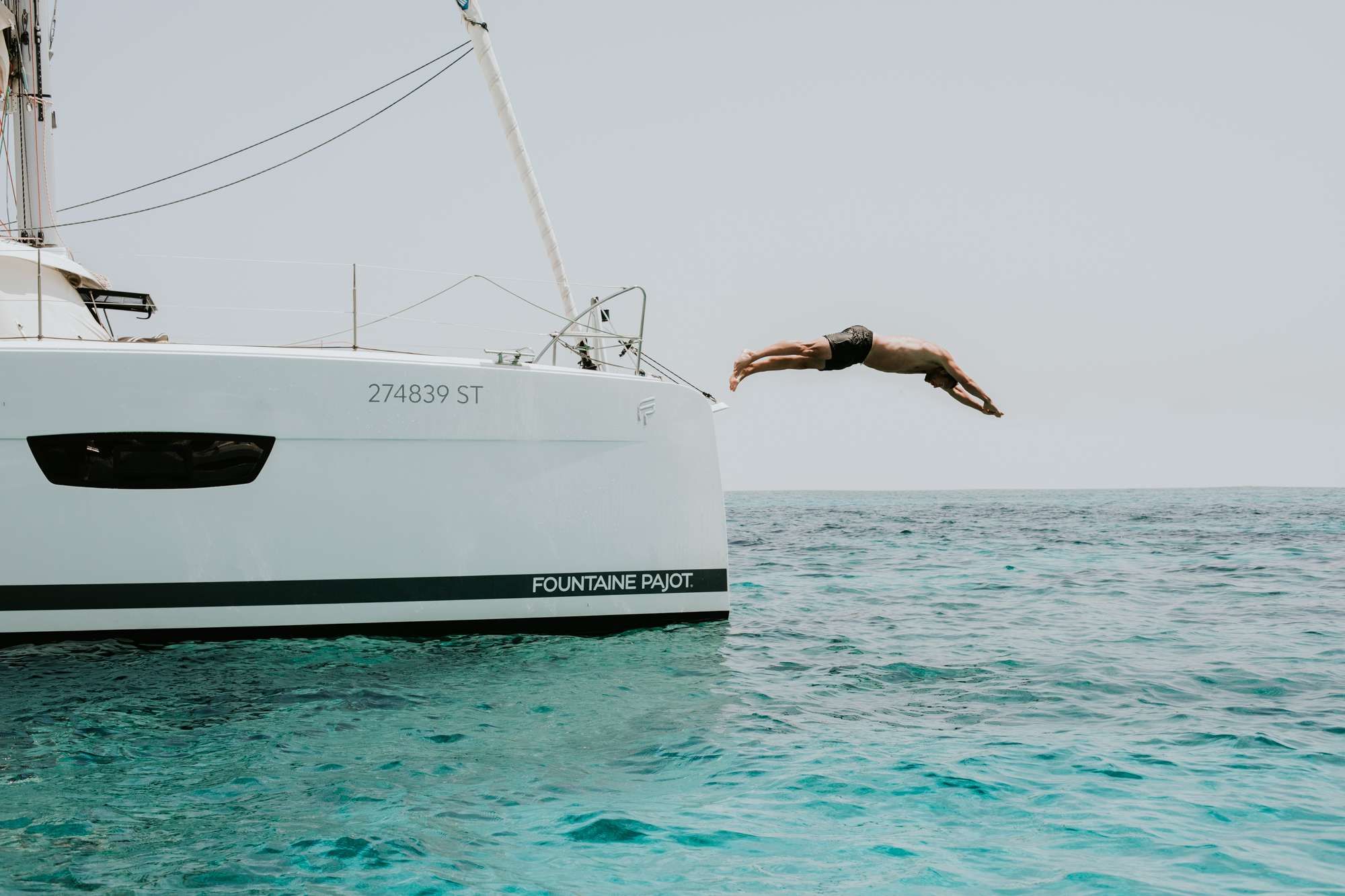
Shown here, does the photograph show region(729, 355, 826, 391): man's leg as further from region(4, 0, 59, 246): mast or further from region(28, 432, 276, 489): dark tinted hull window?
region(4, 0, 59, 246): mast

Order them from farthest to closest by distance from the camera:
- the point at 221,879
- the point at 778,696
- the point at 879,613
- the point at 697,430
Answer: the point at 879,613
the point at 697,430
the point at 778,696
the point at 221,879

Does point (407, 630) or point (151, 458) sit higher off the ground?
point (151, 458)

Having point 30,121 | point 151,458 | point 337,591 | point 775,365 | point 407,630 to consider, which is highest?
point 30,121

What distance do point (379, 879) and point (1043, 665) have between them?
5309 mm

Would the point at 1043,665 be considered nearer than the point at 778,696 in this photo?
No

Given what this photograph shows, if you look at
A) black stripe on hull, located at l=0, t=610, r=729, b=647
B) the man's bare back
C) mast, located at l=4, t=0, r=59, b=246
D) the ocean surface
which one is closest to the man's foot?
the man's bare back

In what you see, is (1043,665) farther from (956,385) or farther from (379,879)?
(379,879)

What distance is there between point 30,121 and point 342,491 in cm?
826

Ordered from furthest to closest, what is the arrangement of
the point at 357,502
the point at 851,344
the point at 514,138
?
the point at 514,138, the point at 357,502, the point at 851,344

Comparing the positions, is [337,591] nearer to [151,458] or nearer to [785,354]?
[151,458]

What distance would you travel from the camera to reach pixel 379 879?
11.4 feet

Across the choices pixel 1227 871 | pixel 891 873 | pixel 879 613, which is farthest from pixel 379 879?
pixel 879 613

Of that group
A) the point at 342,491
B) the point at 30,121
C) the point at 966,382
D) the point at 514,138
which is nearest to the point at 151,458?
the point at 342,491

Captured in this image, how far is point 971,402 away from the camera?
4.84 metres
